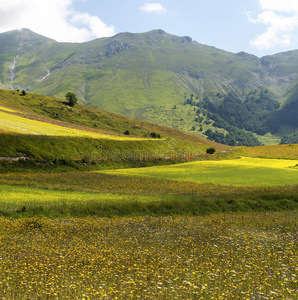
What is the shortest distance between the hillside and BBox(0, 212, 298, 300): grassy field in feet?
145

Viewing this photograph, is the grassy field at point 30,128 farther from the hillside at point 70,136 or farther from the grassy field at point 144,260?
the grassy field at point 144,260

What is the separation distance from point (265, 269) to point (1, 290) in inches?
401

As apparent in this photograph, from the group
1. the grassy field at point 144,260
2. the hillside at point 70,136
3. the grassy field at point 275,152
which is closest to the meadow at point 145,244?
the grassy field at point 144,260

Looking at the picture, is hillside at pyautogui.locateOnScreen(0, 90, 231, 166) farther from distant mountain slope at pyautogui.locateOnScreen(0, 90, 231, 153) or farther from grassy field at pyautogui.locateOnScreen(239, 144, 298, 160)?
grassy field at pyautogui.locateOnScreen(239, 144, 298, 160)

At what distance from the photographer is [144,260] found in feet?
43.7

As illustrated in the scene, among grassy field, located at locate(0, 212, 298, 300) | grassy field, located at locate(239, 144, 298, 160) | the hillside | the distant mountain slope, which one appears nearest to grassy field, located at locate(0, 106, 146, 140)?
the hillside

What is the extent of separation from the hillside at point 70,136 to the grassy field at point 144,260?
44.1 m

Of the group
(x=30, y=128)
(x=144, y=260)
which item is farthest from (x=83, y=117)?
(x=144, y=260)

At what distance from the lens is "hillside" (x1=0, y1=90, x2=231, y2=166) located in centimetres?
6312

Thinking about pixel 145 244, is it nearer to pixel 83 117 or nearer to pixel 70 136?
pixel 70 136

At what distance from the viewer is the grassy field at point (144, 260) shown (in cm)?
1013

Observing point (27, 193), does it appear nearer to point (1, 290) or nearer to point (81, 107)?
Result: point (1, 290)

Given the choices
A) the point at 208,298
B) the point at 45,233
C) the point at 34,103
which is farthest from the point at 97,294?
the point at 34,103

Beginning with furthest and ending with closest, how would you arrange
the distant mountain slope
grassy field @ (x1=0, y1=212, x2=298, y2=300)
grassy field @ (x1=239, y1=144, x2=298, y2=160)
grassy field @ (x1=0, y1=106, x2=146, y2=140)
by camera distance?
the distant mountain slope, grassy field @ (x1=239, y1=144, x2=298, y2=160), grassy field @ (x1=0, y1=106, x2=146, y2=140), grassy field @ (x1=0, y1=212, x2=298, y2=300)
